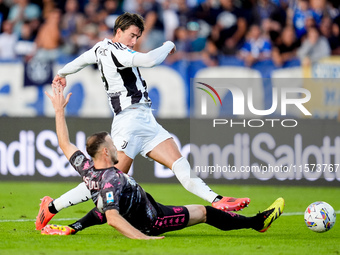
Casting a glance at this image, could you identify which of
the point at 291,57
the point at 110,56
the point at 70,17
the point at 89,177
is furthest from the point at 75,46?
the point at 89,177

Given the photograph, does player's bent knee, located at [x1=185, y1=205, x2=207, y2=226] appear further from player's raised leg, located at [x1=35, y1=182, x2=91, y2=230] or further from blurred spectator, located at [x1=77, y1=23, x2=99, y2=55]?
blurred spectator, located at [x1=77, y1=23, x2=99, y2=55]

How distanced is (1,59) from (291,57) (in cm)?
558

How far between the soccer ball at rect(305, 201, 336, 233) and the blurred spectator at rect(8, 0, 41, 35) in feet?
34.1

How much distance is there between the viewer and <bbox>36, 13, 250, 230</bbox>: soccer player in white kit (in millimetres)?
7965

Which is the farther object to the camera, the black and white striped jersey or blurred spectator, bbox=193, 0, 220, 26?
blurred spectator, bbox=193, 0, 220, 26

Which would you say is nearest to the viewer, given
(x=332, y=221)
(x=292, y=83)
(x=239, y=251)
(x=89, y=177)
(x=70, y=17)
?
(x=239, y=251)

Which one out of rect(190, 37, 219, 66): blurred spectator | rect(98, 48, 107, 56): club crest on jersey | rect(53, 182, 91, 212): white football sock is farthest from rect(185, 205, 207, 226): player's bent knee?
rect(190, 37, 219, 66): blurred spectator

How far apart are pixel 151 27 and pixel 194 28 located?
899 millimetres

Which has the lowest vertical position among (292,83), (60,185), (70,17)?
(60,185)

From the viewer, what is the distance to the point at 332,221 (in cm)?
789

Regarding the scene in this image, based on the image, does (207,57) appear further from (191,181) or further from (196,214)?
(196,214)

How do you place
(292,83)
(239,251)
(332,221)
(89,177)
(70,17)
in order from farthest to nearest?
(70,17) < (292,83) < (332,221) < (89,177) < (239,251)

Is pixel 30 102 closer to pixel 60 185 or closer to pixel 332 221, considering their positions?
pixel 60 185

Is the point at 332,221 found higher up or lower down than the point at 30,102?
lower down
